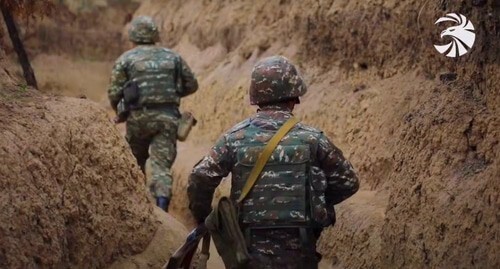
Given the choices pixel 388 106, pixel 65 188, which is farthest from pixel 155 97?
pixel 65 188

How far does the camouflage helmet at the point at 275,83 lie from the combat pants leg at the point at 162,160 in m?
4.42

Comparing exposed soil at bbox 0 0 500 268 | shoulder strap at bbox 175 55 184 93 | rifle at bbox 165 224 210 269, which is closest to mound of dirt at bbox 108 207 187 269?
exposed soil at bbox 0 0 500 268

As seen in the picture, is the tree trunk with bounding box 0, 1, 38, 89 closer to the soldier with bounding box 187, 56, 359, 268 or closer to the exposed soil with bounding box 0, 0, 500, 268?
the exposed soil with bounding box 0, 0, 500, 268

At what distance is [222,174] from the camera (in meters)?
5.90

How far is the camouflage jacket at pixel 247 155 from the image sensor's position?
5.86m

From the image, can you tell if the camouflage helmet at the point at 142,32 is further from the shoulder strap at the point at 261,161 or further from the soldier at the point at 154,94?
the shoulder strap at the point at 261,161

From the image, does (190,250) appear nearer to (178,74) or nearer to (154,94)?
(154,94)

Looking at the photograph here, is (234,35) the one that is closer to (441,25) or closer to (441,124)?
(441,25)

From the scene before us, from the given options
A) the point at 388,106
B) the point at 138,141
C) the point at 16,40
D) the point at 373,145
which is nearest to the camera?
the point at 16,40

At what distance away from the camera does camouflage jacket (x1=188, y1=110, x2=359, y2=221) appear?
231 inches

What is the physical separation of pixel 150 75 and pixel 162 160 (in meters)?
0.96

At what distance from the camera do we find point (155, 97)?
10.2m
